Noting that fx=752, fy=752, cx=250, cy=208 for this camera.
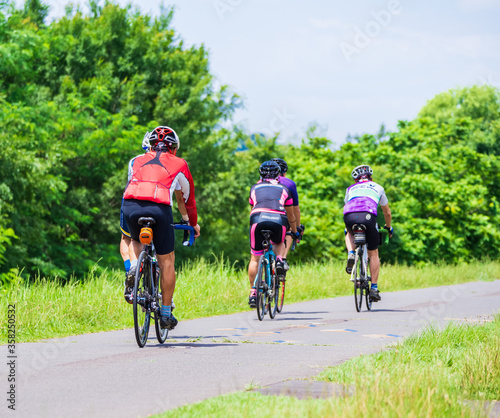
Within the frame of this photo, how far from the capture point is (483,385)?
15.4 ft

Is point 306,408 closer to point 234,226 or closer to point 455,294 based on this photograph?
point 455,294

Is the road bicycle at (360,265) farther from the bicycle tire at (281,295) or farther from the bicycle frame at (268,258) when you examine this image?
the bicycle frame at (268,258)

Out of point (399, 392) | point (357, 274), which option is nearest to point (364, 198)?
point (357, 274)

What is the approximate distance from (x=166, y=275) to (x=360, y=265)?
4.66 m

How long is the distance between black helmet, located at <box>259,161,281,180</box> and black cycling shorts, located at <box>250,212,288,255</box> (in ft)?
1.91

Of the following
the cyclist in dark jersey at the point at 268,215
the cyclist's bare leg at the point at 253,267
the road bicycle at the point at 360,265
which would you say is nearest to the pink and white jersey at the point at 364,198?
the road bicycle at the point at 360,265

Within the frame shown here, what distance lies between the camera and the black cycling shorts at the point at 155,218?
6648mm

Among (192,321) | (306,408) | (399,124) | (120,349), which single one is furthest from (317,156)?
(306,408)

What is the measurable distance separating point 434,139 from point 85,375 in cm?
3130

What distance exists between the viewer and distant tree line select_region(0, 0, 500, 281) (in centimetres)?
2517

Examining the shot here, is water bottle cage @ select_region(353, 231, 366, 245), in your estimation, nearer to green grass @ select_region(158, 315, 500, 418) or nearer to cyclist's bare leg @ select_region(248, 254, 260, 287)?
cyclist's bare leg @ select_region(248, 254, 260, 287)

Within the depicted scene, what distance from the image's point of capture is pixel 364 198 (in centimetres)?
1115

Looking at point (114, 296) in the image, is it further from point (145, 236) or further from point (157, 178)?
point (157, 178)

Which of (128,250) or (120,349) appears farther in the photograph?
(128,250)
